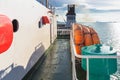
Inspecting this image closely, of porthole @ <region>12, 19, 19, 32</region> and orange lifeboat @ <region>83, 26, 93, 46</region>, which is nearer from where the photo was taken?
porthole @ <region>12, 19, 19, 32</region>

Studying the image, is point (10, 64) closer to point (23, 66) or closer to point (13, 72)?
point (13, 72)

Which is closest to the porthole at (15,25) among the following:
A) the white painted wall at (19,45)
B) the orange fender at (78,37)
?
the white painted wall at (19,45)

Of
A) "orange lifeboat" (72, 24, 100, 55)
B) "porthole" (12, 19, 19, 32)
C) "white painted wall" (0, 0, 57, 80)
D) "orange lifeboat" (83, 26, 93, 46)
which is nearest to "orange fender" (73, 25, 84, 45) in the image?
"orange lifeboat" (72, 24, 100, 55)

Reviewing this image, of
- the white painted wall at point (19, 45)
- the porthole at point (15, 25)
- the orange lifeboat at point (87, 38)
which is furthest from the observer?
the orange lifeboat at point (87, 38)

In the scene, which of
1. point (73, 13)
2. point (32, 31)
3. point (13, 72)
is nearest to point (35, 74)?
point (32, 31)

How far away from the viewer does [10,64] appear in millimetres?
5457

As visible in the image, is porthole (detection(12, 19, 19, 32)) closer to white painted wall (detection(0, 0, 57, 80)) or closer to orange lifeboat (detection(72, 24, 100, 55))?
white painted wall (detection(0, 0, 57, 80))

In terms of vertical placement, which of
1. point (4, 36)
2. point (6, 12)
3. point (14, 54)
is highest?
point (6, 12)

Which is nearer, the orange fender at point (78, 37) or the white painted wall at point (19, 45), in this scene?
the white painted wall at point (19, 45)

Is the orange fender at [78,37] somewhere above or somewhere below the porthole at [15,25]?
below

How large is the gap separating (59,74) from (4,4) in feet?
12.1

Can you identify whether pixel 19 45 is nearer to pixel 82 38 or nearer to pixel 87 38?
pixel 82 38

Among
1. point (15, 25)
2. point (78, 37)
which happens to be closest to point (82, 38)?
point (78, 37)

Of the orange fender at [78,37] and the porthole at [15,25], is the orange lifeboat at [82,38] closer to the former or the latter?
the orange fender at [78,37]
